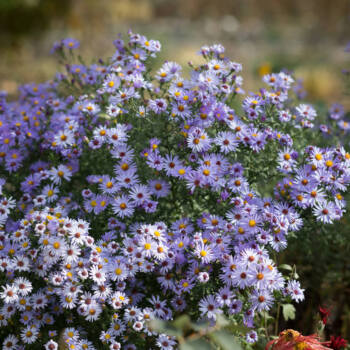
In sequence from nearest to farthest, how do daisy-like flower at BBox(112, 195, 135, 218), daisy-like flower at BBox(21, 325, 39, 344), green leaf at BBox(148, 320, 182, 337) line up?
green leaf at BBox(148, 320, 182, 337)
daisy-like flower at BBox(21, 325, 39, 344)
daisy-like flower at BBox(112, 195, 135, 218)

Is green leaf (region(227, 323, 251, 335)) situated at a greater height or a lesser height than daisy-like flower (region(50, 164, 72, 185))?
lesser

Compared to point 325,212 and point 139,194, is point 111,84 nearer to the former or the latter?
point 139,194

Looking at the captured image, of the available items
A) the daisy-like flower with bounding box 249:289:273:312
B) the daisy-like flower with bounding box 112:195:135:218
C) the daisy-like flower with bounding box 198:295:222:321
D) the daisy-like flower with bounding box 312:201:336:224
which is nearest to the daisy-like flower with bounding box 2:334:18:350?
the daisy-like flower with bounding box 112:195:135:218

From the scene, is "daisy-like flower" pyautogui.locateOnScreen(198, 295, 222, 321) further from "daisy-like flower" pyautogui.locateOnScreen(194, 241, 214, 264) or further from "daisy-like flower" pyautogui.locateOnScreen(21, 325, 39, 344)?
"daisy-like flower" pyautogui.locateOnScreen(21, 325, 39, 344)

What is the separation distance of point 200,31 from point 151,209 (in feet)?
49.0

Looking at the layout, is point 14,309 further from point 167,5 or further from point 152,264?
point 167,5

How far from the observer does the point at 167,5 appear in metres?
19.4

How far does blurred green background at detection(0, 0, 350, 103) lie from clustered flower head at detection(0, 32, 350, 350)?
10.4 feet

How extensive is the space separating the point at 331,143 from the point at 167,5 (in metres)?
18.1

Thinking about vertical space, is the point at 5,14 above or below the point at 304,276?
above

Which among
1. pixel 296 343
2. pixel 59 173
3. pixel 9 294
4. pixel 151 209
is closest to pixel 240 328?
pixel 296 343

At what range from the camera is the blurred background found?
8.93ft

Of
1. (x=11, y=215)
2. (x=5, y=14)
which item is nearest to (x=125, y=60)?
(x=11, y=215)

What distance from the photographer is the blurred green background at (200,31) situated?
28.4 feet
